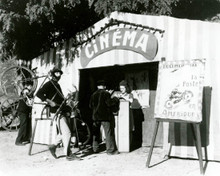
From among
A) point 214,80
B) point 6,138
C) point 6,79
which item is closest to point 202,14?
point 214,80

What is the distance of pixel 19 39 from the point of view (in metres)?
9.98

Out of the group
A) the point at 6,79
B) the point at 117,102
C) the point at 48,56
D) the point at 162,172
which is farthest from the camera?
the point at 6,79

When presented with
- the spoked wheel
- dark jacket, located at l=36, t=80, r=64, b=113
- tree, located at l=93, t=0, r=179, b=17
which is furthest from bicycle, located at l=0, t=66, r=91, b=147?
tree, located at l=93, t=0, r=179, b=17

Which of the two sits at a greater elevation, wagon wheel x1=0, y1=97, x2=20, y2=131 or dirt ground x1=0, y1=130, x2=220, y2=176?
wagon wheel x1=0, y1=97, x2=20, y2=131

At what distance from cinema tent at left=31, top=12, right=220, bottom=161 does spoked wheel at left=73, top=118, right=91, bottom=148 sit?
0.38m

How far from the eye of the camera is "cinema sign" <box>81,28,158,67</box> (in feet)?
24.6

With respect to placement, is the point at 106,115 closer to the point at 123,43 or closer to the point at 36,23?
the point at 123,43

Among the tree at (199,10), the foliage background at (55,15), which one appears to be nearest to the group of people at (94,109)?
the foliage background at (55,15)

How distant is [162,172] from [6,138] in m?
6.42

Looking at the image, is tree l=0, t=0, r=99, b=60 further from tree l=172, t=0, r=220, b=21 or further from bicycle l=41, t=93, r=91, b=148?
tree l=172, t=0, r=220, b=21

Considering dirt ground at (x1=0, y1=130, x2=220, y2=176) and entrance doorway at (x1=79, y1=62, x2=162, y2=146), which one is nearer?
dirt ground at (x1=0, y1=130, x2=220, y2=176)

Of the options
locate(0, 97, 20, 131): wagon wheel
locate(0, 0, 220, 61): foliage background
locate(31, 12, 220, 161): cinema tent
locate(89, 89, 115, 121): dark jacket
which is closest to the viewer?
locate(31, 12, 220, 161): cinema tent

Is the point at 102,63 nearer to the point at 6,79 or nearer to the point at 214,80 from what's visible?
the point at 214,80

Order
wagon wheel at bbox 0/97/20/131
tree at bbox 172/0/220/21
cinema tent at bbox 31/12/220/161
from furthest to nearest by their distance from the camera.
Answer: wagon wheel at bbox 0/97/20/131 → tree at bbox 172/0/220/21 → cinema tent at bbox 31/12/220/161
